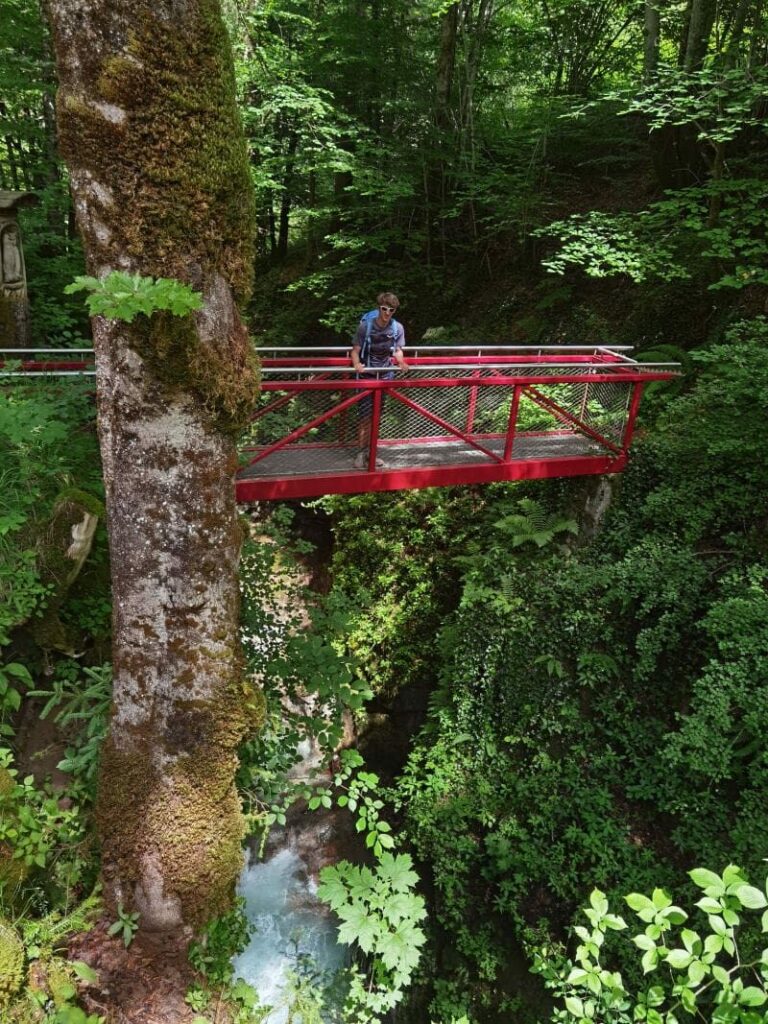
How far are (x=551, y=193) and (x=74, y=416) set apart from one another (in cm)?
986

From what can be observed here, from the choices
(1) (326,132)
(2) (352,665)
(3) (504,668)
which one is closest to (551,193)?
(1) (326,132)

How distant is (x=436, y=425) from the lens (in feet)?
22.5

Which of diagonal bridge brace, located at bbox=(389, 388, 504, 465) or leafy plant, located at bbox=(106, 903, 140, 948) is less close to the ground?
diagonal bridge brace, located at bbox=(389, 388, 504, 465)

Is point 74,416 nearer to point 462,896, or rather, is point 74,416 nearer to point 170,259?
point 170,259

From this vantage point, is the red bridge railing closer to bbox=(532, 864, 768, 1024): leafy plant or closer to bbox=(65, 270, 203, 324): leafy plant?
bbox=(65, 270, 203, 324): leafy plant

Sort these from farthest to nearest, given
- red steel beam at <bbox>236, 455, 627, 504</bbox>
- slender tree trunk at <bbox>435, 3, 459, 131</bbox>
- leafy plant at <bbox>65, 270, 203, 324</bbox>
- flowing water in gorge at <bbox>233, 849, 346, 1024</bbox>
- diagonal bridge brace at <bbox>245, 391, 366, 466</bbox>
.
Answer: slender tree trunk at <bbox>435, 3, 459, 131</bbox>
red steel beam at <bbox>236, 455, 627, 504</bbox>
diagonal bridge brace at <bbox>245, 391, 366, 466</bbox>
flowing water in gorge at <bbox>233, 849, 346, 1024</bbox>
leafy plant at <bbox>65, 270, 203, 324</bbox>

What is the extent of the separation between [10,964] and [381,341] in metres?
5.46

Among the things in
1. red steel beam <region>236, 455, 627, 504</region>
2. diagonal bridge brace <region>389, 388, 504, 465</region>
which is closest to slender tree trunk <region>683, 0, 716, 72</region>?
red steel beam <region>236, 455, 627, 504</region>

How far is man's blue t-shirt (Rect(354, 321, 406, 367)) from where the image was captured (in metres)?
6.18

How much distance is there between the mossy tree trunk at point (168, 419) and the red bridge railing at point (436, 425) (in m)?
2.52

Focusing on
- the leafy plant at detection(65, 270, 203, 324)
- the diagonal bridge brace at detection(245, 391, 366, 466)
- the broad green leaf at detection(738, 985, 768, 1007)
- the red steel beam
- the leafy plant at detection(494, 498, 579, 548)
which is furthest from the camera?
the leafy plant at detection(494, 498, 579, 548)

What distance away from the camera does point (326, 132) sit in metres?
9.61

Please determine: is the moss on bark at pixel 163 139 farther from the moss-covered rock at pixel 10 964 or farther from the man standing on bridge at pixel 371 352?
the moss-covered rock at pixel 10 964

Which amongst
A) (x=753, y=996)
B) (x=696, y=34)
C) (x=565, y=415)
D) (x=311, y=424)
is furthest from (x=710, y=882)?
(x=696, y=34)
